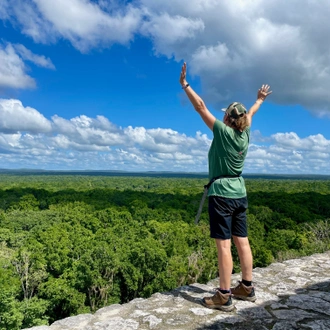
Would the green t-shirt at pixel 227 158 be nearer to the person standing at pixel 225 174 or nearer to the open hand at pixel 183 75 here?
the person standing at pixel 225 174

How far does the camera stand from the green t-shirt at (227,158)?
346 centimetres

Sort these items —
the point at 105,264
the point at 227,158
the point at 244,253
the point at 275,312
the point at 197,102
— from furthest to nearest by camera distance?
1. the point at 105,264
2. the point at 244,253
3. the point at 275,312
4. the point at 227,158
5. the point at 197,102

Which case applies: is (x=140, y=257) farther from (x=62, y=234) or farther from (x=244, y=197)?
(x=244, y=197)

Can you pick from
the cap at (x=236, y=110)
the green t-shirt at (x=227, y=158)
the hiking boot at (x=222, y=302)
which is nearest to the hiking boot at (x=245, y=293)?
the hiking boot at (x=222, y=302)

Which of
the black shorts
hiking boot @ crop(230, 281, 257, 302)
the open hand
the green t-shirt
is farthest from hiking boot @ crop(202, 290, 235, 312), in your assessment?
the open hand

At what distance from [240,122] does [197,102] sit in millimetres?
487

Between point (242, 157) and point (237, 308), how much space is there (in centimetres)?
163

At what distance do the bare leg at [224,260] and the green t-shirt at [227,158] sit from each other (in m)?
0.49

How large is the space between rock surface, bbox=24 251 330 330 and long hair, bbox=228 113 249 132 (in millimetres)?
1923

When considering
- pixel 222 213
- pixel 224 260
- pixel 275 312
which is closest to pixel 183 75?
pixel 222 213

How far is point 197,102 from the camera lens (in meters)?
3.42

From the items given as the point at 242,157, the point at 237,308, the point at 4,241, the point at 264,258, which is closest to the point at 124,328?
the point at 237,308

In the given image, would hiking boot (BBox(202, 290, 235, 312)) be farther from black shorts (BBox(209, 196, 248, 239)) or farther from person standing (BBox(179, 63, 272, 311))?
black shorts (BBox(209, 196, 248, 239))

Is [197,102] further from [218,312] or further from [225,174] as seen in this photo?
[218,312]
